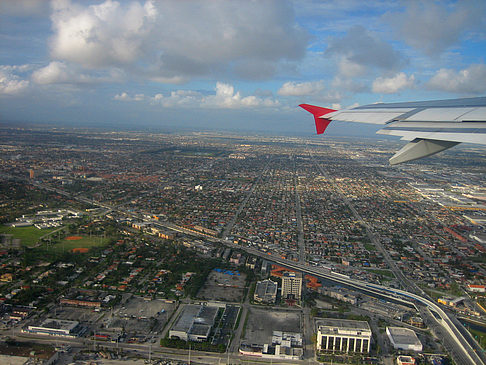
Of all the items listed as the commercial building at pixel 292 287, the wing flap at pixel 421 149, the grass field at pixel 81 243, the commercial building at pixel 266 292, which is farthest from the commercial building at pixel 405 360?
the grass field at pixel 81 243

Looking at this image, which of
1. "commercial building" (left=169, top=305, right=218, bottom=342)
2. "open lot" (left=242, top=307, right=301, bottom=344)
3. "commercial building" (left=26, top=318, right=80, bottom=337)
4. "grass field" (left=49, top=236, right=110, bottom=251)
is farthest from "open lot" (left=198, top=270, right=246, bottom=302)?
"grass field" (left=49, top=236, right=110, bottom=251)

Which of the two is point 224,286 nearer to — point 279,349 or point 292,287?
Answer: point 292,287

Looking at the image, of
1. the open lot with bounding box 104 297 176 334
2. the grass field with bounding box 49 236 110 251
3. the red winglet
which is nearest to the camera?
the red winglet

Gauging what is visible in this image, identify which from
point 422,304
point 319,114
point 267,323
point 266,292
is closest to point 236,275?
point 266,292

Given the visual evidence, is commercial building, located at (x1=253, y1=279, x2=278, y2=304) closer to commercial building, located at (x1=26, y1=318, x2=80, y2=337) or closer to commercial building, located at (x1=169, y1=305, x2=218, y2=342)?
commercial building, located at (x1=169, y1=305, x2=218, y2=342)

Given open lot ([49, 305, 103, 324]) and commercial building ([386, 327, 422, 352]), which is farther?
open lot ([49, 305, 103, 324])

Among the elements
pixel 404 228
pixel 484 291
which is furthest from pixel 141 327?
pixel 404 228
